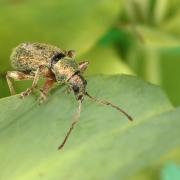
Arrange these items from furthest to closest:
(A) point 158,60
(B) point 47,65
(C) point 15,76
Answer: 1. (A) point 158,60
2. (B) point 47,65
3. (C) point 15,76

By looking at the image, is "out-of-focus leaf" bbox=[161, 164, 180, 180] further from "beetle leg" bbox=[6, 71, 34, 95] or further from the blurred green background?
"beetle leg" bbox=[6, 71, 34, 95]

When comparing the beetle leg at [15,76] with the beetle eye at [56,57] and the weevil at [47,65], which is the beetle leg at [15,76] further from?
the beetle eye at [56,57]

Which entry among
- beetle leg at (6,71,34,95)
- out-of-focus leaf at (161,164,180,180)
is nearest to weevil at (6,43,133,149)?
beetle leg at (6,71,34,95)

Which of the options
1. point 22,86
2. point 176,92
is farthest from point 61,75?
point 176,92

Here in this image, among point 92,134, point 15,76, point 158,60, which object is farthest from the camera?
point 158,60

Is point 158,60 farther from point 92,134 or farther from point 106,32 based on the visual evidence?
point 92,134

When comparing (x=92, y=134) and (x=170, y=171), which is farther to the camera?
(x=170, y=171)

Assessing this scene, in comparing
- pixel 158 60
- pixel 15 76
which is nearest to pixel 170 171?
pixel 158 60
